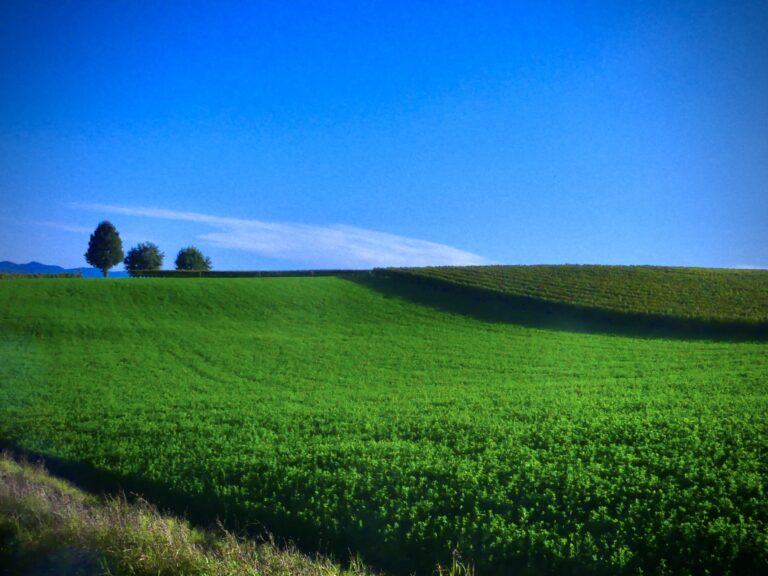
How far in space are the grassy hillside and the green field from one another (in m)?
10.8

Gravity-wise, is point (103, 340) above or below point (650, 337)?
below

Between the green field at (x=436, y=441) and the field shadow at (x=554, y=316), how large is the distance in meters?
5.93

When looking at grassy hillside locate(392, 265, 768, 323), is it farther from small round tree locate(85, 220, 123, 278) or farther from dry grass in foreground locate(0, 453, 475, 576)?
small round tree locate(85, 220, 123, 278)

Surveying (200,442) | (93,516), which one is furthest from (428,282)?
(93,516)

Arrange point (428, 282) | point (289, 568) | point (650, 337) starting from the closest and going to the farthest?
point (289, 568) → point (650, 337) → point (428, 282)

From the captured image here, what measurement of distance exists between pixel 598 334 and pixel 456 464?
1258 inches

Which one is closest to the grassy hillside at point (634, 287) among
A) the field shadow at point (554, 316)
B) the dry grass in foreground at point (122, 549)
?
the field shadow at point (554, 316)

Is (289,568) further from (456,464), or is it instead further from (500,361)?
(500,361)

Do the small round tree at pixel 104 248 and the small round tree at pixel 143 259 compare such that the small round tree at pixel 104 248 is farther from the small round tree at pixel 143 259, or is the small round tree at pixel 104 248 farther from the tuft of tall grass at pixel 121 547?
the tuft of tall grass at pixel 121 547

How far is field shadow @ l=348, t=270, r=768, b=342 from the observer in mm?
39000

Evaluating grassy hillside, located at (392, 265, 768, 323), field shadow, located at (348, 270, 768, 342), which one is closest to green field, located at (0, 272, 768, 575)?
field shadow, located at (348, 270, 768, 342)

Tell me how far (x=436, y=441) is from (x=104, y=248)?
10555 cm

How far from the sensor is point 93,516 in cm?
930

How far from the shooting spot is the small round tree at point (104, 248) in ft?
335
